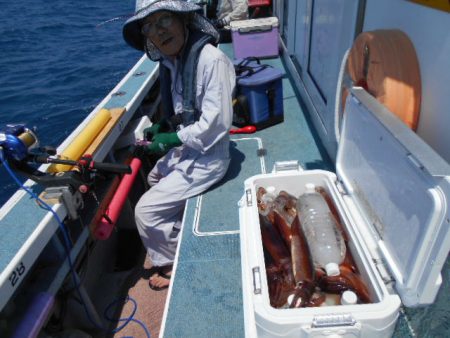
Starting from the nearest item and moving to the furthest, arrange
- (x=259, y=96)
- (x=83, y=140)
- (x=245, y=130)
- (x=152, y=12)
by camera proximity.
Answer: (x=152, y=12) → (x=83, y=140) → (x=259, y=96) → (x=245, y=130)

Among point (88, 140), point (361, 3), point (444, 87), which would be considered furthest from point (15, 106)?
point (444, 87)

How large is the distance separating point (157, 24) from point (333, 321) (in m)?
1.83

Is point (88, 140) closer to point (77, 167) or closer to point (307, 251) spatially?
point (77, 167)

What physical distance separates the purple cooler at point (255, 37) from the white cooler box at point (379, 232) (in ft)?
12.0

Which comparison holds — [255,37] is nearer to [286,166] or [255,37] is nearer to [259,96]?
[259,96]

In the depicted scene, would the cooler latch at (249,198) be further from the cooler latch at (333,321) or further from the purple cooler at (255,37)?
the purple cooler at (255,37)

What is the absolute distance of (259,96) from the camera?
10.1 ft

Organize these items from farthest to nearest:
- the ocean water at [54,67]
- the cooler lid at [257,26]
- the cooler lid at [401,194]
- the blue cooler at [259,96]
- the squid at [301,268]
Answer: the ocean water at [54,67]
the cooler lid at [257,26]
the blue cooler at [259,96]
the squid at [301,268]
the cooler lid at [401,194]

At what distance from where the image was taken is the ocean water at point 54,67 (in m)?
5.77

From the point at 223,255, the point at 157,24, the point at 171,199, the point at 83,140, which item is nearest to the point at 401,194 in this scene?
the point at 223,255

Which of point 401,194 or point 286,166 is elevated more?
point 401,194

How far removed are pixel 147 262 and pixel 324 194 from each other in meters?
1.63

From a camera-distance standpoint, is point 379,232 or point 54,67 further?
point 54,67

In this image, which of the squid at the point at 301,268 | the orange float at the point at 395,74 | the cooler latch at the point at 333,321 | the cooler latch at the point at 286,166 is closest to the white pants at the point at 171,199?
the cooler latch at the point at 286,166
